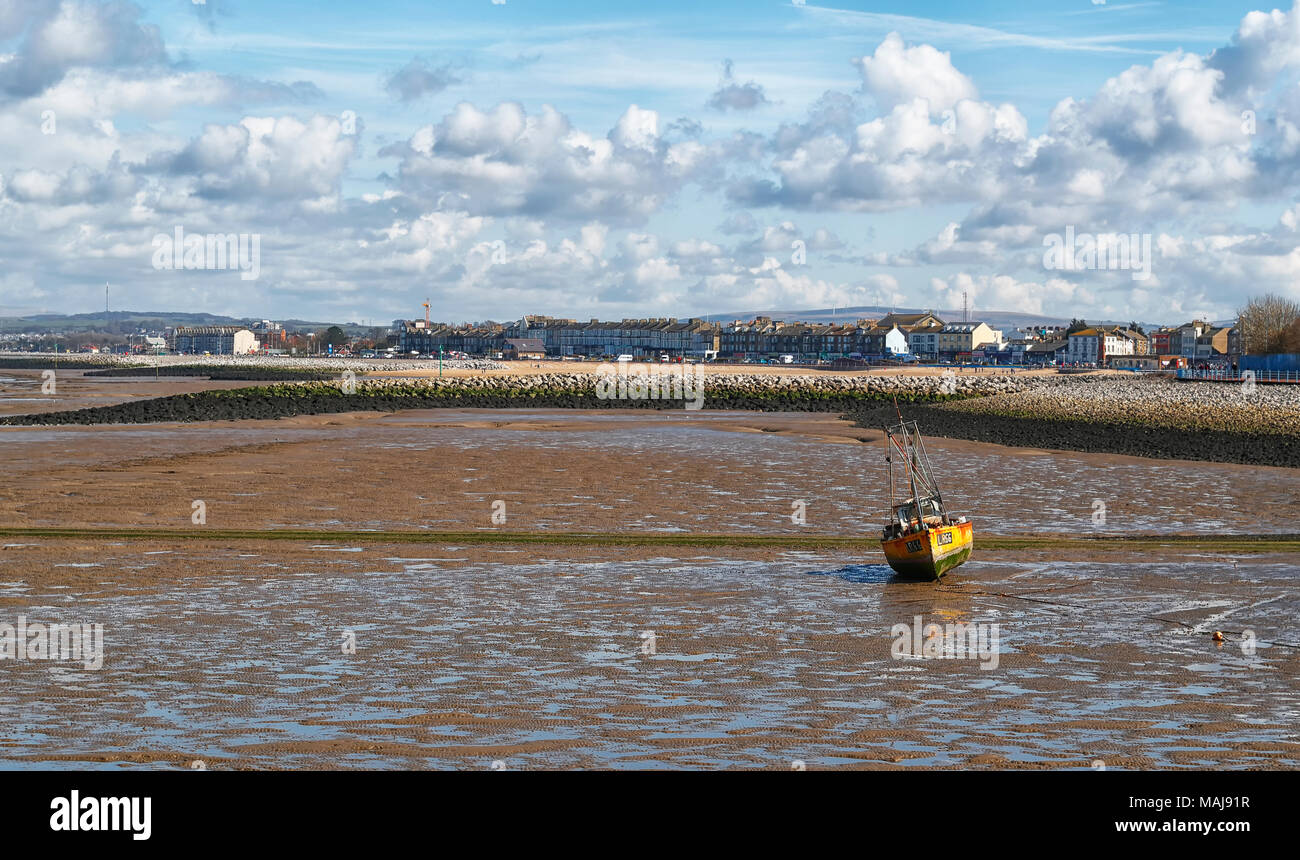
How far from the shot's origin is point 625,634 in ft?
66.4

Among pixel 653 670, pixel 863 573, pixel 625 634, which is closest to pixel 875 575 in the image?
pixel 863 573

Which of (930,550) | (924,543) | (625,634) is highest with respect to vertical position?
(924,543)

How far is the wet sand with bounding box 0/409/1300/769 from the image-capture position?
1416 cm

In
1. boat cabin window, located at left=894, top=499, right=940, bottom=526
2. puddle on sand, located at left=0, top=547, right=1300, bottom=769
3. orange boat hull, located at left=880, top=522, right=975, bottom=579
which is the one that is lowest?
puddle on sand, located at left=0, top=547, right=1300, bottom=769

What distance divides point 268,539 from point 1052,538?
1666 centimetres

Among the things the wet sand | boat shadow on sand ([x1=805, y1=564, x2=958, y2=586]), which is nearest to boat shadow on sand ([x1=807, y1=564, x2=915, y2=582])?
boat shadow on sand ([x1=805, y1=564, x2=958, y2=586])

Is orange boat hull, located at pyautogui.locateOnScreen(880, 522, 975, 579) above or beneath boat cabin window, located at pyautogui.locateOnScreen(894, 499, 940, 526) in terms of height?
beneath

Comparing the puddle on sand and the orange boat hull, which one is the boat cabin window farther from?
the puddle on sand

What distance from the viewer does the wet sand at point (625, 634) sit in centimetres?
1416

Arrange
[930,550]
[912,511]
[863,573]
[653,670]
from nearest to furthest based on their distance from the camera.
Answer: [653,670] < [930,550] < [912,511] < [863,573]

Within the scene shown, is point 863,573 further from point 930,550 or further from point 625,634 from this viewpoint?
point 625,634

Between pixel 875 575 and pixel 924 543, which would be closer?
pixel 924 543
